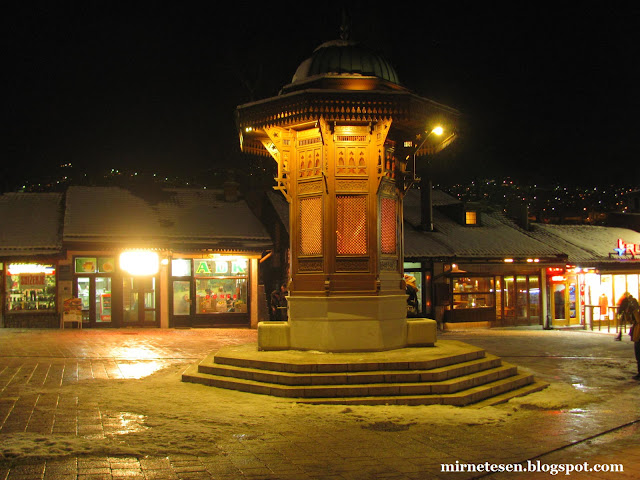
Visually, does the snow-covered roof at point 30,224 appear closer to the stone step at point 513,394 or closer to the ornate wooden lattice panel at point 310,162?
the ornate wooden lattice panel at point 310,162

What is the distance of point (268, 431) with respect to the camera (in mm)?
7906

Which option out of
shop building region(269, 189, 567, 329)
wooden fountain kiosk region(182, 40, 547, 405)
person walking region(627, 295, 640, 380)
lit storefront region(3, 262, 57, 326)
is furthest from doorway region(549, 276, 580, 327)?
lit storefront region(3, 262, 57, 326)

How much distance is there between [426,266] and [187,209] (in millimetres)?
11283

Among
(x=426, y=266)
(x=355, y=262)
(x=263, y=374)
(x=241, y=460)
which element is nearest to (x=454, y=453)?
(x=241, y=460)

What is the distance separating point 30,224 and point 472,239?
19.9 metres

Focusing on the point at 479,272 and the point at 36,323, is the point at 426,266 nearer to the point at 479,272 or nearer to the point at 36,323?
the point at 479,272

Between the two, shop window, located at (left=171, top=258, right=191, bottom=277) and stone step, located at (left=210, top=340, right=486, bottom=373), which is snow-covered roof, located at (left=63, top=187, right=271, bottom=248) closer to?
shop window, located at (left=171, top=258, right=191, bottom=277)

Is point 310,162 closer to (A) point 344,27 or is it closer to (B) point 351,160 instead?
(B) point 351,160

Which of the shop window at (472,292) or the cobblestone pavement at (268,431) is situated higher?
the shop window at (472,292)

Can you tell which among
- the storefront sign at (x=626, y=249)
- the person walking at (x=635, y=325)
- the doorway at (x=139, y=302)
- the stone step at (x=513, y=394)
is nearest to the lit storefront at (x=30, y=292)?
the doorway at (x=139, y=302)

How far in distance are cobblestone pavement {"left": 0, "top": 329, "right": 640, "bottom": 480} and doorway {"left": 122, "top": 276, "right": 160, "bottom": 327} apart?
1176 cm

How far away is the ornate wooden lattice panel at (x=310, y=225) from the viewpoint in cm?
1298

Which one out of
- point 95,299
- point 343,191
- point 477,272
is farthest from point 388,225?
point 95,299

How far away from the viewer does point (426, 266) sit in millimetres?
27062
